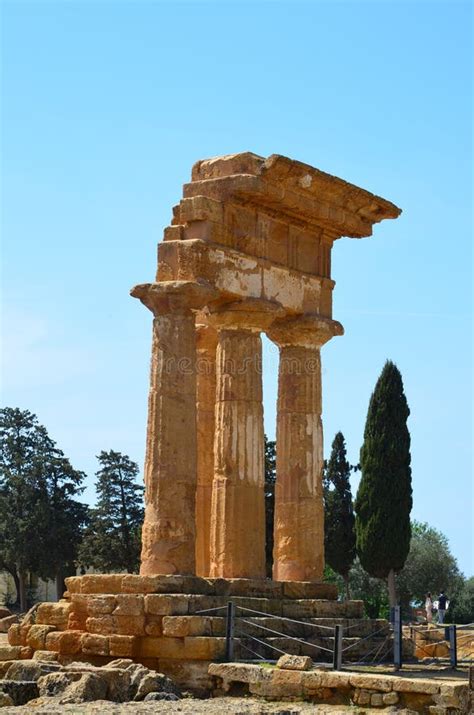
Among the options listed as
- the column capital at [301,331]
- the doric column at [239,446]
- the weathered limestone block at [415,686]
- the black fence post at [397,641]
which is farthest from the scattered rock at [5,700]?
the column capital at [301,331]

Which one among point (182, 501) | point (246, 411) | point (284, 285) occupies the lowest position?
point (182, 501)

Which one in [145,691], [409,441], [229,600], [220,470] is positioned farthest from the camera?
[409,441]

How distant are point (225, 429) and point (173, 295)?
2746 mm

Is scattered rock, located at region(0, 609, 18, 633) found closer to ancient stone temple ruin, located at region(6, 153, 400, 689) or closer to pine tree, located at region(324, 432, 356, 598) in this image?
ancient stone temple ruin, located at region(6, 153, 400, 689)

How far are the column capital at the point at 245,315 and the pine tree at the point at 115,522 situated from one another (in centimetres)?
2215

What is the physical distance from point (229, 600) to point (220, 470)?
9.02 ft

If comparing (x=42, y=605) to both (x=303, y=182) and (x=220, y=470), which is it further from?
(x=303, y=182)

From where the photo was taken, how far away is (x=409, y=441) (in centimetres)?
4609

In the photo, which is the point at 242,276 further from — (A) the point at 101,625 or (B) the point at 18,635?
(B) the point at 18,635

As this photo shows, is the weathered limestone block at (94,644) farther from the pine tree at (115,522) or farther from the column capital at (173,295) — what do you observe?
the pine tree at (115,522)

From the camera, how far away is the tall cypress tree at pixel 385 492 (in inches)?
1767

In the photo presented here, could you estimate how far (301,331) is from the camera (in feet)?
81.5

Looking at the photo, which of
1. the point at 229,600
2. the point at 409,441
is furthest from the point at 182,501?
the point at 409,441

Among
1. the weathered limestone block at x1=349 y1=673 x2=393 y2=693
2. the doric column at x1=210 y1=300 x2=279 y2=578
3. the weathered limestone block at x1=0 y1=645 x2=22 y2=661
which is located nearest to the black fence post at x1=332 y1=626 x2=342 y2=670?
the weathered limestone block at x1=349 y1=673 x2=393 y2=693
